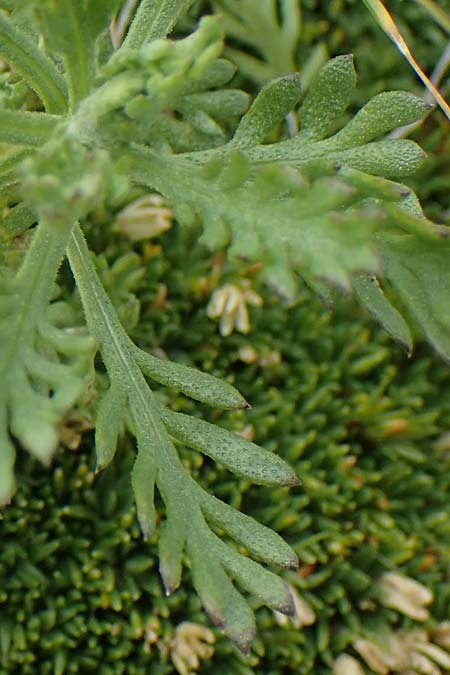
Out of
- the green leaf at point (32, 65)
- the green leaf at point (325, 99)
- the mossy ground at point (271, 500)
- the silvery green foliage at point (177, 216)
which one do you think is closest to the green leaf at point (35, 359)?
the silvery green foliage at point (177, 216)

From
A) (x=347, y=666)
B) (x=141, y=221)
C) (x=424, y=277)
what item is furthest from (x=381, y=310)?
(x=347, y=666)

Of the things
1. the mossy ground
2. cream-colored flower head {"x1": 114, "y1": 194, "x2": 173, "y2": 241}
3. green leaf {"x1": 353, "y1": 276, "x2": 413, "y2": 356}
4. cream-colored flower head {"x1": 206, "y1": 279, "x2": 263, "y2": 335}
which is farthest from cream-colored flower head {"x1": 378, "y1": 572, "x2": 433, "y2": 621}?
cream-colored flower head {"x1": 114, "y1": 194, "x2": 173, "y2": 241}

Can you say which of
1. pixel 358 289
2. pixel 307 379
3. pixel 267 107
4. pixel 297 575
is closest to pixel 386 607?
pixel 297 575

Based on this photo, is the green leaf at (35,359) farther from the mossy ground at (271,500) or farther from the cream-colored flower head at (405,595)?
the cream-colored flower head at (405,595)

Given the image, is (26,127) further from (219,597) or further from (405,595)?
(405,595)

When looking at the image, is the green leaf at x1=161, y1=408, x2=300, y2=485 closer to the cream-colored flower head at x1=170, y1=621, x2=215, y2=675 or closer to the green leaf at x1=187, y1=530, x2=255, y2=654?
the green leaf at x1=187, y1=530, x2=255, y2=654

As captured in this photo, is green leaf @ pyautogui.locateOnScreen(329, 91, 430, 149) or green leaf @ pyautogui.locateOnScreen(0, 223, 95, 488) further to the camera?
green leaf @ pyautogui.locateOnScreen(329, 91, 430, 149)

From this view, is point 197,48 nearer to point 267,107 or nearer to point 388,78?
point 267,107
